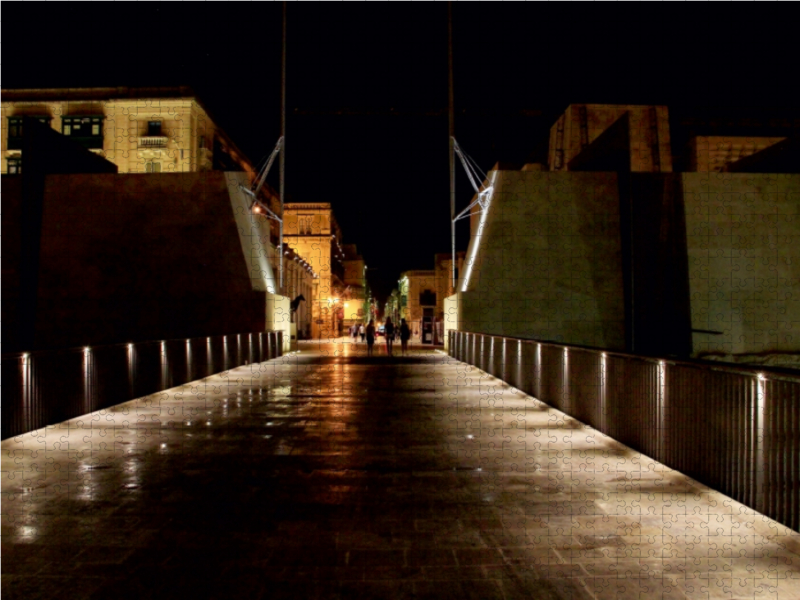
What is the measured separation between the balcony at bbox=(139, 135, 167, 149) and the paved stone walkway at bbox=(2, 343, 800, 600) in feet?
119

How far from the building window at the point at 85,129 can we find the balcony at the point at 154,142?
2899mm

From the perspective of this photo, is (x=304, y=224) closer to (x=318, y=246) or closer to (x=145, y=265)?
(x=318, y=246)

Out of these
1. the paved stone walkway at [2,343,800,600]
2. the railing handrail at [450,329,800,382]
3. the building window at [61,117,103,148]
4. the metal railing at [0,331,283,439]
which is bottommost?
the paved stone walkway at [2,343,800,600]

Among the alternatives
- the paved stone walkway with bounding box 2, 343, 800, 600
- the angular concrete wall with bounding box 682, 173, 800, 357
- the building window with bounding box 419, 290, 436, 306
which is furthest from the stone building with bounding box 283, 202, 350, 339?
the paved stone walkway with bounding box 2, 343, 800, 600

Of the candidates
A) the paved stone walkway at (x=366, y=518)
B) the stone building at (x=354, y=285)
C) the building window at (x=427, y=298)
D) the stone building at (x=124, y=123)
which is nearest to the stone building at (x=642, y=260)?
the paved stone walkway at (x=366, y=518)

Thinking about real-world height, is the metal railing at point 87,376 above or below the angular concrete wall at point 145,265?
below

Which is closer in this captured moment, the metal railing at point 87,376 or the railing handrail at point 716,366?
the railing handrail at point 716,366

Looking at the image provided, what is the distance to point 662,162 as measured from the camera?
3416cm

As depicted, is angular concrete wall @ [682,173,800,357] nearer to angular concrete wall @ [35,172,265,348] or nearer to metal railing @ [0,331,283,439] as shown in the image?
angular concrete wall @ [35,172,265,348]

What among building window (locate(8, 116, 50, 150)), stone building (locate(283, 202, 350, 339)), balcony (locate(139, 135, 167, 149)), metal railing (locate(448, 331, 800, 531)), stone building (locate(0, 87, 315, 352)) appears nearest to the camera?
metal railing (locate(448, 331, 800, 531))

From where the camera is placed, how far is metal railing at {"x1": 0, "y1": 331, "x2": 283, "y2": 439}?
8320mm

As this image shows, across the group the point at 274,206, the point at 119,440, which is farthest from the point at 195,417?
the point at 274,206

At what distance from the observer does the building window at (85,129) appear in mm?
42156
